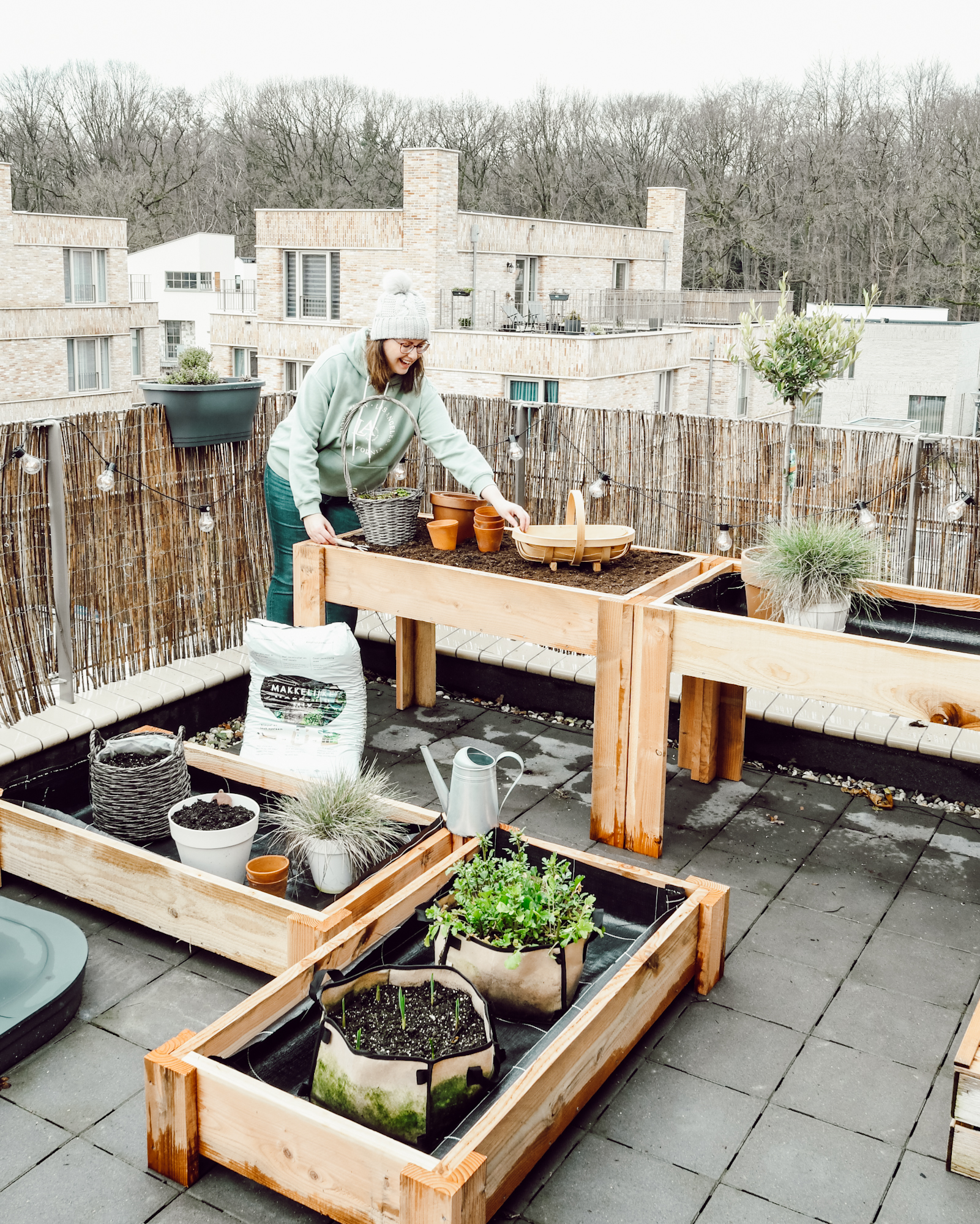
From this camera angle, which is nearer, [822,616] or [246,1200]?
[246,1200]

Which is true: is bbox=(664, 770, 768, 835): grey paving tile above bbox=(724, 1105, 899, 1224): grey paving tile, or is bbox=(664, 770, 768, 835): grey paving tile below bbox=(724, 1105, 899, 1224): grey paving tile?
above

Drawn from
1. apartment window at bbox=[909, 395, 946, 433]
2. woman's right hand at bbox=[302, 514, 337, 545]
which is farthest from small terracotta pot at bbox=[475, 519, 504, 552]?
apartment window at bbox=[909, 395, 946, 433]

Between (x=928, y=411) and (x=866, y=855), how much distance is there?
955 inches

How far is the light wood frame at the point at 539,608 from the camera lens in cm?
346

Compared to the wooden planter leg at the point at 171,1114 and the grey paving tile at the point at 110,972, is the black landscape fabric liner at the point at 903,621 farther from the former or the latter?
the wooden planter leg at the point at 171,1114

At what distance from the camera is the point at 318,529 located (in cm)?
392

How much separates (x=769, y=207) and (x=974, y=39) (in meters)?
10.2

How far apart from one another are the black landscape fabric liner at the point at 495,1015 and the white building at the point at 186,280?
34273 millimetres

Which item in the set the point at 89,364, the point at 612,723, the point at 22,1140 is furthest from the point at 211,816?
the point at 89,364

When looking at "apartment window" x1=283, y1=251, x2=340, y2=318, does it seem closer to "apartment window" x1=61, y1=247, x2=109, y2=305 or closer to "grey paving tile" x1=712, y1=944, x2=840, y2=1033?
"apartment window" x1=61, y1=247, x2=109, y2=305

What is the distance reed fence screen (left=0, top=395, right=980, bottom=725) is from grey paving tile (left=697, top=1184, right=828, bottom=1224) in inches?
92.9

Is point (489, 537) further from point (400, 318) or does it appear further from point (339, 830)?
point (339, 830)

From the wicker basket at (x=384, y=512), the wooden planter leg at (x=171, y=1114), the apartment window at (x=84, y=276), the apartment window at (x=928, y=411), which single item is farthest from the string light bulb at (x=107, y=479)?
the apartment window at (x=84, y=276)

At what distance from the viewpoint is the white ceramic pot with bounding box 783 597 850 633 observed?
3314mm
